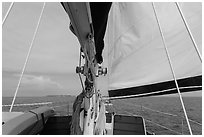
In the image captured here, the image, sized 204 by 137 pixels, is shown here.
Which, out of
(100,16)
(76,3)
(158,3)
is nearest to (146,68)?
(158,3)

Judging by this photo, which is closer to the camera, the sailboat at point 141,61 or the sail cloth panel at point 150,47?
the sailboat at point 141,61

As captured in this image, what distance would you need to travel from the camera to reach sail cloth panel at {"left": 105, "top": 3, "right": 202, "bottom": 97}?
5.30 ft

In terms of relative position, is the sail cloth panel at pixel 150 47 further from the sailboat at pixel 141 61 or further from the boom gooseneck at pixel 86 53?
the boom gooseneck at pixel 86 53

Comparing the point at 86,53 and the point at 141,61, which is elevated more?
the point at 141,61

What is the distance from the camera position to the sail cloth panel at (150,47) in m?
1.61

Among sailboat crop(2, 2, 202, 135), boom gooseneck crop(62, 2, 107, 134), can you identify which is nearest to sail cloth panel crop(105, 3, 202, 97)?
sailboat crop(2, 2, 202, 135)

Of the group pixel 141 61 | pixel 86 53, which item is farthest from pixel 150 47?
pixel 86 53

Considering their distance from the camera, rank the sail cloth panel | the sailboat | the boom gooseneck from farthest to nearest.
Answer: the sail cloth panel, the sailboat, the boom gooseneck

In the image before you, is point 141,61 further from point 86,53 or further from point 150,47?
point 86,53

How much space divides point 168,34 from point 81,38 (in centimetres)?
127

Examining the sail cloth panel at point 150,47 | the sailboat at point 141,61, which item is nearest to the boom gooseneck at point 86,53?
the sailboat at point 141,61

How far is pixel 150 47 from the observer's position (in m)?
1.84

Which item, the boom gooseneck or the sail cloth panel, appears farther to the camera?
the sail cloth panel

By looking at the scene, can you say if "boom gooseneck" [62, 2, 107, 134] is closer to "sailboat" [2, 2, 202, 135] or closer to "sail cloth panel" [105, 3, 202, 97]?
"sailboat" [2, 2, 202, 135]
